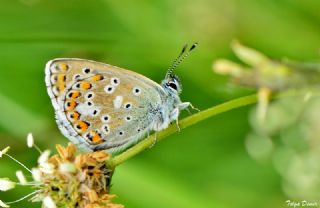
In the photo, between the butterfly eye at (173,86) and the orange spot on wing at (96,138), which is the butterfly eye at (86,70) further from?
the butterfly eye at (173,86)

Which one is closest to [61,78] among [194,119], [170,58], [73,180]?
[73,180]

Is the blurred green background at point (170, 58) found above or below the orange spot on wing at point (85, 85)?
above

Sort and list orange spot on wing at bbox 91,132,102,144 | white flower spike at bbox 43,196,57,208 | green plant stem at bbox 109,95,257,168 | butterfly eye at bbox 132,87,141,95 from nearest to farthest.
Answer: green plant stem at bbox 109,95,257,168, white flower spike at bbox 43,196,57,208, orange spot on wing at bbox 91,132,102,144, butterfly eye at bbox 132,87,141,95

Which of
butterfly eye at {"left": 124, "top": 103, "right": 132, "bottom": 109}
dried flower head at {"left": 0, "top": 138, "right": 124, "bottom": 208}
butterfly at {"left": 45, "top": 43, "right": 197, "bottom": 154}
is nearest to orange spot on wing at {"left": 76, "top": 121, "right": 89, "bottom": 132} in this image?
butterfly at {"left": 45, "top": 43, "right": 197, "bottom": 154}

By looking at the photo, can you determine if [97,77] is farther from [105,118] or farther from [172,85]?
[172,85]

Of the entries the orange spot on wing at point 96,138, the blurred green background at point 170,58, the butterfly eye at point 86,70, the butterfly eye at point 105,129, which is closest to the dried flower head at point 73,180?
the orange spot on wing at point 96,138

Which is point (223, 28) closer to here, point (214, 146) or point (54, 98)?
point (214, 146)

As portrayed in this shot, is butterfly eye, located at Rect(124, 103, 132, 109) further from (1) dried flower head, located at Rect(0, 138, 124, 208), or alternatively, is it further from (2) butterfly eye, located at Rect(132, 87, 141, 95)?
(1) dried flower head, located at Rect(0, 138, 124, 208)

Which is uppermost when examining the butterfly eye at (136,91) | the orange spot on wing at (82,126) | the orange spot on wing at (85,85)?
the butterfly eye at (136,91)
